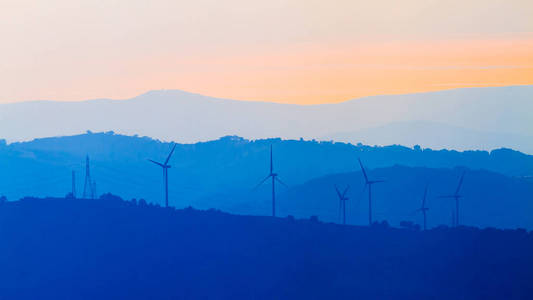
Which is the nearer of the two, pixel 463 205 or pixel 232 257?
pixel 232 257

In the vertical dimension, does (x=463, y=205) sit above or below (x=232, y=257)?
above

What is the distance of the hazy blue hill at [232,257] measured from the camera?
10012cm

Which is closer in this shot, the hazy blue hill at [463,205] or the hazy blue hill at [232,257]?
the hazy blue hill at [232,257]

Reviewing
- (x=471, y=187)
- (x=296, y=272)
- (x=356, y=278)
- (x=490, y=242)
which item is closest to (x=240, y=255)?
(x=296, y=272)

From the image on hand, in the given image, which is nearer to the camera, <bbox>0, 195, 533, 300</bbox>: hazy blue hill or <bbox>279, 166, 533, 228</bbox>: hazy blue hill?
<bbox>0, 195, 533, 300</bbox>: hazy blue hill

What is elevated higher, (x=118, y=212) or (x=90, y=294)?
(x=118, y=212)

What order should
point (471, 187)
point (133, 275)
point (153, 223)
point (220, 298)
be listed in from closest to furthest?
point (220, 298)
point (133, 275)
point (153, 223)
point (471, 187)

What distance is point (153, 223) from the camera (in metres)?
116

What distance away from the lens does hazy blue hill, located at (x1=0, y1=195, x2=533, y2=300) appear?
10012 cm

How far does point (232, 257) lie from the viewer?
108m

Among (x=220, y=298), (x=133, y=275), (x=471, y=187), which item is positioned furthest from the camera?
(x=471, y=187)

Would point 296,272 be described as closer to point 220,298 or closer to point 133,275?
point 220,298

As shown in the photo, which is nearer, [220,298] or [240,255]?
[220,298]

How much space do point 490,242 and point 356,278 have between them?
51.5 ft
